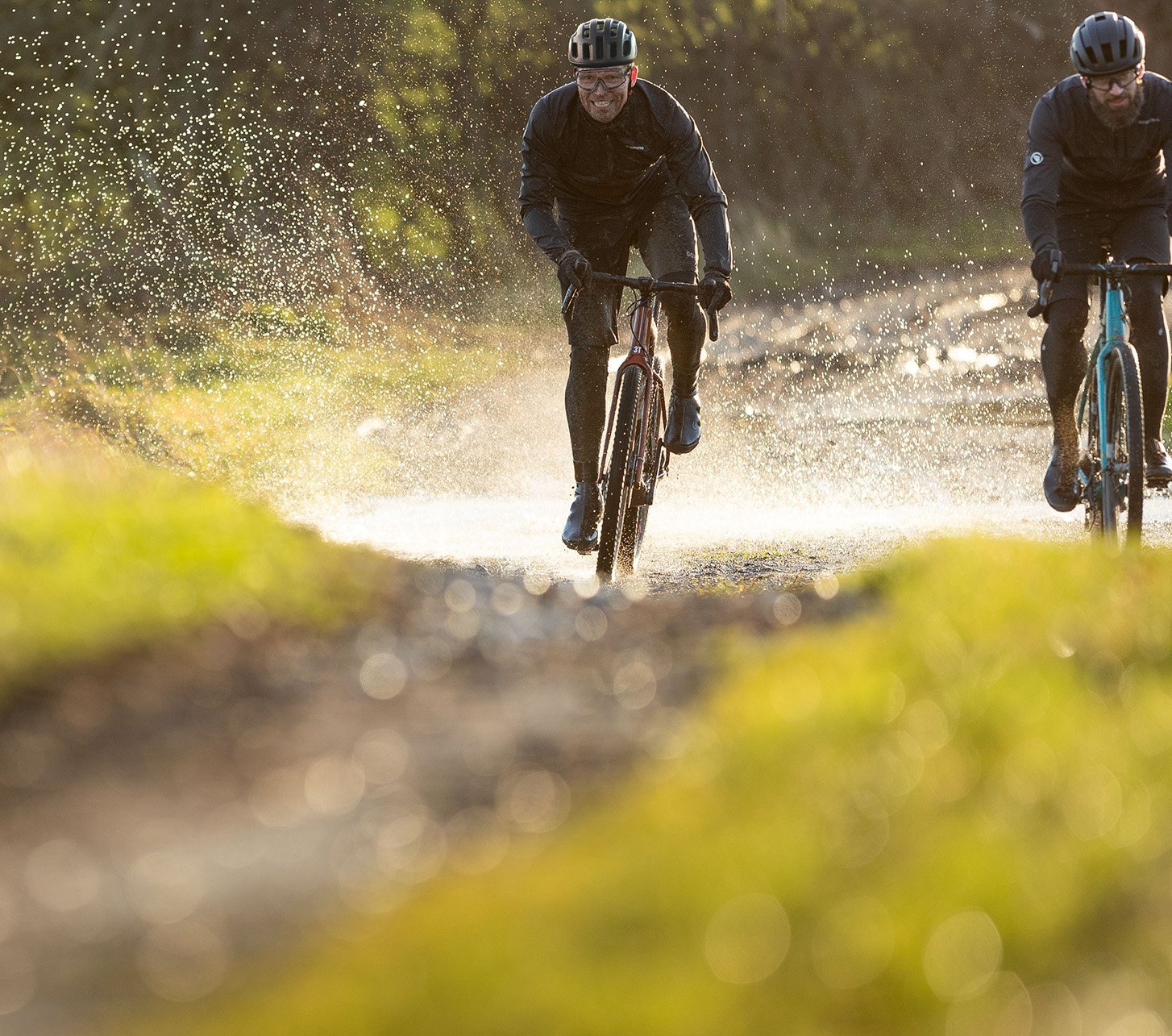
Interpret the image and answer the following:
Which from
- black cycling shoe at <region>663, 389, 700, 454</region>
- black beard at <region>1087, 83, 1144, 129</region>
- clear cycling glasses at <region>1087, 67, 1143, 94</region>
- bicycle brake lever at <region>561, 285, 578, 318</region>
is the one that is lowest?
black cycling shoe at <region>663, 389, 700, 454</region>

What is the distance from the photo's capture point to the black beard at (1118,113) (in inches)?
309

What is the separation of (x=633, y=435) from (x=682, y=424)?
0.77m

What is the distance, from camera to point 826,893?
289 centimetres

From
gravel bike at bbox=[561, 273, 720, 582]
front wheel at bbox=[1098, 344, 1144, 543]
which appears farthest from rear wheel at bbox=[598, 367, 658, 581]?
front wheel at bbox=[1098, 344, 1144, 543]

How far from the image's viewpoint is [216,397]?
54.4 ft

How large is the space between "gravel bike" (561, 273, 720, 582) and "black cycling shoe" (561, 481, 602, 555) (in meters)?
0.06

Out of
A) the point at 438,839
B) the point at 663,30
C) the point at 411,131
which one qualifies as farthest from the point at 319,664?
the point at 663,30

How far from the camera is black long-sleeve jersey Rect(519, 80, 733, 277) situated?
7.95 metres

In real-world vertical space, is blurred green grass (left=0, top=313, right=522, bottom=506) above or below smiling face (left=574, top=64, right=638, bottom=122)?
below

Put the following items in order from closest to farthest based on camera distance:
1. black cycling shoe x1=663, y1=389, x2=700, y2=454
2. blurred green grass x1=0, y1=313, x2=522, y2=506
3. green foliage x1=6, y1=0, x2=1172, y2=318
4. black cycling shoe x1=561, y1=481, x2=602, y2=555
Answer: black cycling shoe x1=561, y1=481, x2=602, y2=555, black cycling shoe x1=663, y1=389, x2=700, y2=454, blurred green grass x1=0, y1=313, x2=522, y2=506, green foliage x1=6, y1=0, x2=1172, y2=318

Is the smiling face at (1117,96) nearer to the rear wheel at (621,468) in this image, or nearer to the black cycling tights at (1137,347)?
the black cycling tights at (1137,347)

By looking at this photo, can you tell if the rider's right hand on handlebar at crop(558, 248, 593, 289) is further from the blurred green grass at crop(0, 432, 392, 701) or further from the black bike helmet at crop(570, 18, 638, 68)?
the blurred green grass at crop(0, 432, 392, 701)

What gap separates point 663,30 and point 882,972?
27969mm

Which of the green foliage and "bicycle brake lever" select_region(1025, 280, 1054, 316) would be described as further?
the green foliage
